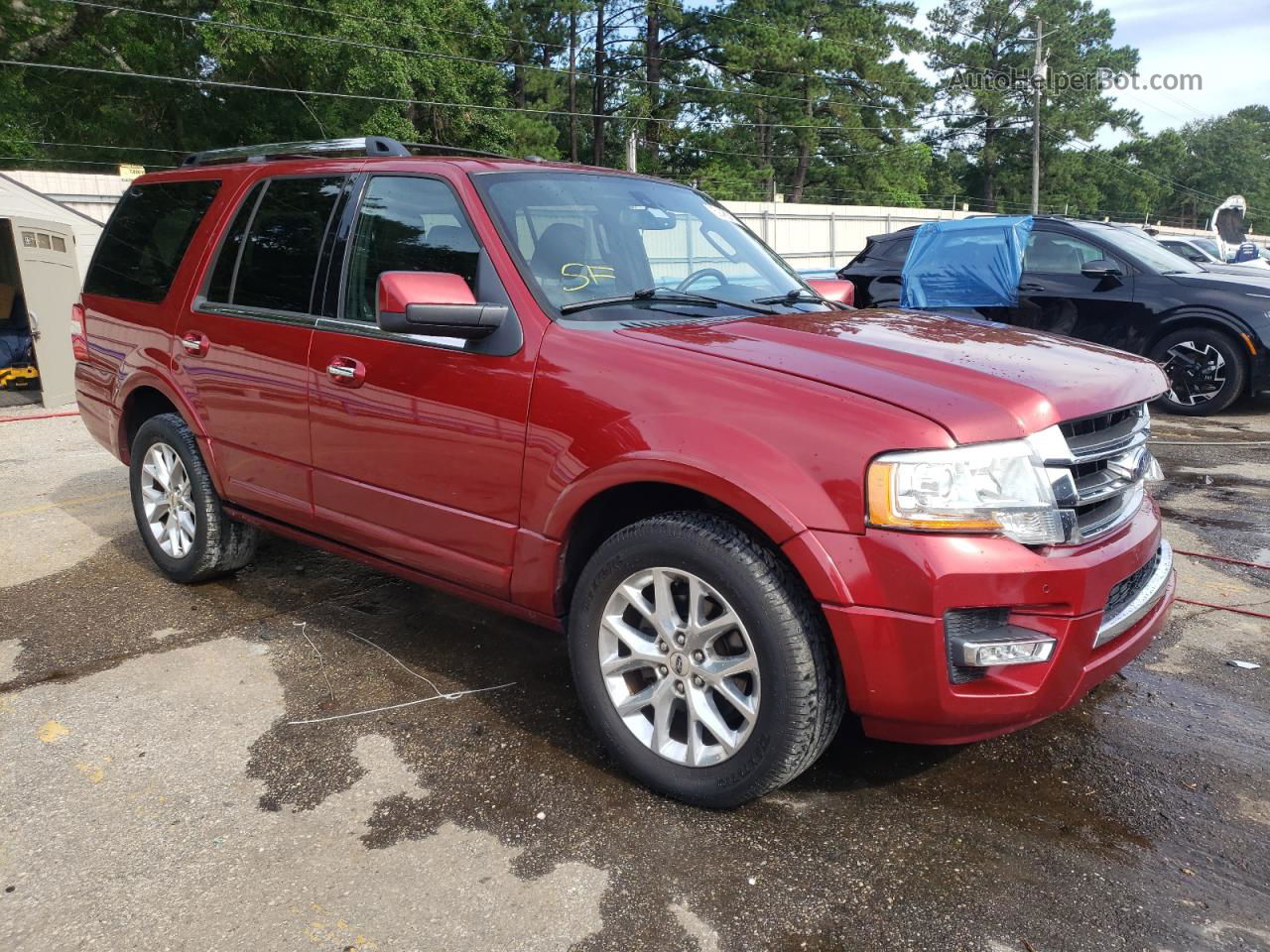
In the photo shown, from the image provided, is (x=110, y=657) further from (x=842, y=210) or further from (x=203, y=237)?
(x=842, y=210)

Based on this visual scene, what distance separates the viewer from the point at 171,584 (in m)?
4.87

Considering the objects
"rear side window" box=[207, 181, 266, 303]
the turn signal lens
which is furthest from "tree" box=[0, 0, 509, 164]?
"rear side window" box=[207, 181, 266, 303]

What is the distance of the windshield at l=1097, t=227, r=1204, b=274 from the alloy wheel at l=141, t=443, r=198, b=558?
850 centimetres

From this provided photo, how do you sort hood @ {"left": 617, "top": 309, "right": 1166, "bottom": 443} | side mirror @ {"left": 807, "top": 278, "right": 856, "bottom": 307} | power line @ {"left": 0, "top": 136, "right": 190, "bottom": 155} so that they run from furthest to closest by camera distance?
power line @ {"left": 0, "top": 136, "right": 190, "bottom": 155} → side mirror @ {"left": 807, "top": 278, "right": 856, "bottom": 307} → hood @ {"left": 617, "top": 309, "right": 1166, "bottom": 443}

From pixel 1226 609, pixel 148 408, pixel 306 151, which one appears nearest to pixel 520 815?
pixel 306 151

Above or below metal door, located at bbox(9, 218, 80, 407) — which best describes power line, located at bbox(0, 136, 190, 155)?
above

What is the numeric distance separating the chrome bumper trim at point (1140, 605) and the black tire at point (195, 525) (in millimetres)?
3702

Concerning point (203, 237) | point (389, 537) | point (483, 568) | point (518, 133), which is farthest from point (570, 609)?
point (518, 133)

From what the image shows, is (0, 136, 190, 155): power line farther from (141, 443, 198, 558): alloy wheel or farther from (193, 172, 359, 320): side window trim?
(193, 172, 359, 320): side window trim

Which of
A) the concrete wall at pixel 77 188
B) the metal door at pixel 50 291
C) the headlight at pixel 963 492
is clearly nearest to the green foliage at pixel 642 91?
the concrete wall at pixel 77 188

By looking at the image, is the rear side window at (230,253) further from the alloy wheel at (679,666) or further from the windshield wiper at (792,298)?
the alloy wheel at (679,666)

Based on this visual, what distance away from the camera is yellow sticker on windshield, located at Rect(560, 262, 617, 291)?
3.30 metres

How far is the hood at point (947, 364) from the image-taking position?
249 centimetres

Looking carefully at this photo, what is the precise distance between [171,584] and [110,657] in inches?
36.7
